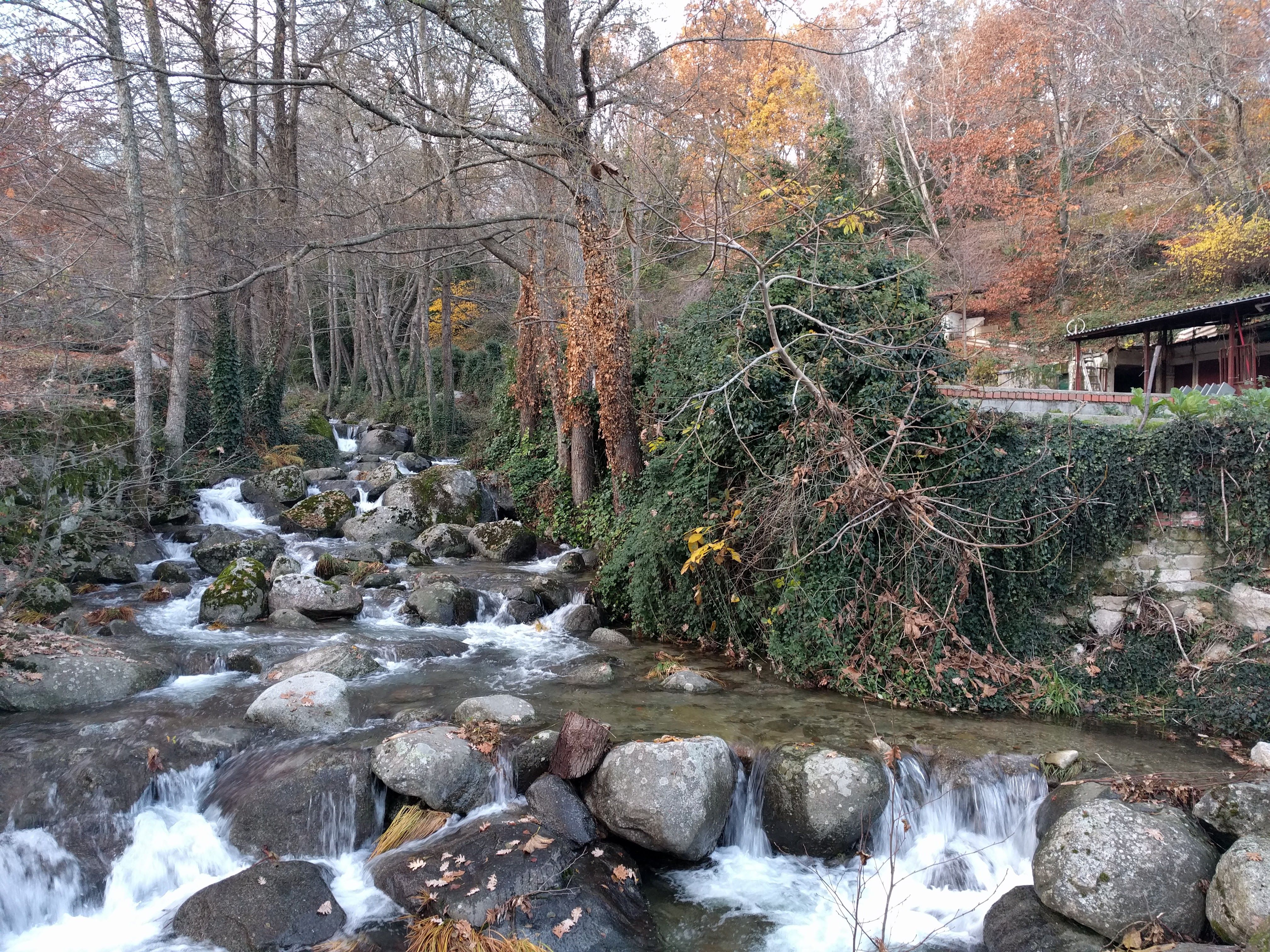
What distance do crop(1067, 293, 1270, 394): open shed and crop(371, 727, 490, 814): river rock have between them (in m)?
11.5

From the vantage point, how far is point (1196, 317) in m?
15.6

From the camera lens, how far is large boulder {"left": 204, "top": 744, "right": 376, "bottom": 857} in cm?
555

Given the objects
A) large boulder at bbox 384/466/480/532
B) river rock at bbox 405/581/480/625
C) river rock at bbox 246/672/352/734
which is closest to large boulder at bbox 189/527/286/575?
river rock at bbox 405/581/480/625

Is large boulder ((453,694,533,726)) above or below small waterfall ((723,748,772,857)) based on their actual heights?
above

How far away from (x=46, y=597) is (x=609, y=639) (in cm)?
679

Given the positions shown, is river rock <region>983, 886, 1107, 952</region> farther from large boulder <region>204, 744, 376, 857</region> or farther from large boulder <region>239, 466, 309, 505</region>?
large boulder <region>239, 466, 309, 505</region>

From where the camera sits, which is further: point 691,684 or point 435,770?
point 691,684

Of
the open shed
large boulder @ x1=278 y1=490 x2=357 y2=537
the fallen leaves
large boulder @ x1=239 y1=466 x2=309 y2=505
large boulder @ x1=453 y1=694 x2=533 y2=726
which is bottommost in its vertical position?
the fallen leaves

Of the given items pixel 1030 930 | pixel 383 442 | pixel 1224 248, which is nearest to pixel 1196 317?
pixel 1224 248

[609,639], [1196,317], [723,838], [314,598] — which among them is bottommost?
[723,838]

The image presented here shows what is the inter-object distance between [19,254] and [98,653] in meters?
6.33

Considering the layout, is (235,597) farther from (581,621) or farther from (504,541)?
(504,541)

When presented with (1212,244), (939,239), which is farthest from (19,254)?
(1212,244)

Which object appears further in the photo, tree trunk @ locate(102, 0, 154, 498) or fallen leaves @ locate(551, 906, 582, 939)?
tree trunk @ locate(102, 0, 154, 498)
